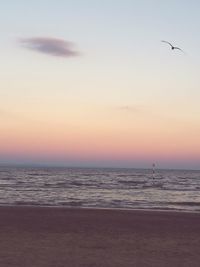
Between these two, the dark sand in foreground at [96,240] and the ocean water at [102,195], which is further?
the ocean water at [102,195]

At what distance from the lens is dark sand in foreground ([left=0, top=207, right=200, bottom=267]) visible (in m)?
12.2

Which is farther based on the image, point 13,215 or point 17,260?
point 13,215

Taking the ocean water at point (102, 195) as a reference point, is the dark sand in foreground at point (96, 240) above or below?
below

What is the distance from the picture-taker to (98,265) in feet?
38.0

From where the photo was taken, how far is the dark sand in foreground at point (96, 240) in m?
12.2

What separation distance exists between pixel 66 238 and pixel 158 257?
379 centimetres

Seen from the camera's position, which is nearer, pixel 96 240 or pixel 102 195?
pixel 96 240

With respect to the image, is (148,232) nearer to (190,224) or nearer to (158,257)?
(190,224)

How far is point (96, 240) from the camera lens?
15383 millimetres

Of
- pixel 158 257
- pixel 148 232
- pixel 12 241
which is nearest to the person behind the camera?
pixel 158 257

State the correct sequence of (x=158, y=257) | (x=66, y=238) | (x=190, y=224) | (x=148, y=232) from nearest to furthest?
1. (x=158, y=257)
2. (x=66, y=238)
3. (x=148, y=232)
4. (x=190, y=224)

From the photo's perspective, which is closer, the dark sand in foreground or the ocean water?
the dark sand in foreground

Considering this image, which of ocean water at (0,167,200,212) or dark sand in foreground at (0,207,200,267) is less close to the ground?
ocean water at (0,167,200,212)

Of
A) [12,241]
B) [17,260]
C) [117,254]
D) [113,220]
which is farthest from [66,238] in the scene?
[113,220]
